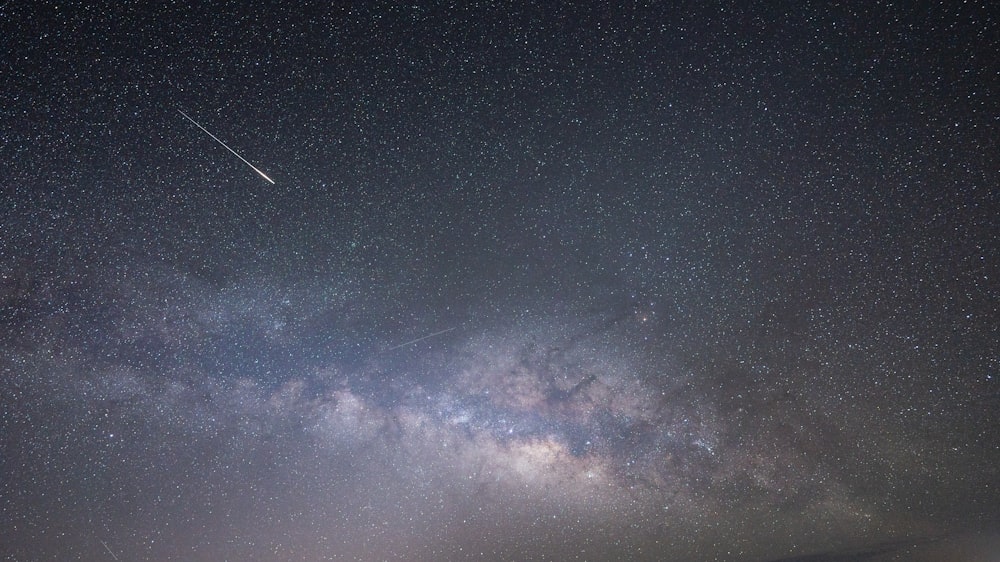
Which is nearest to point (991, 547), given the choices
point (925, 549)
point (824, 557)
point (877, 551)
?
point (925, 549)

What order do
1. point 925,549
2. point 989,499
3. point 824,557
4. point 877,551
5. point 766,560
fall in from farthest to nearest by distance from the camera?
1. point 824,557
2. point 766,560
3. point 877,551
4. point 925,549
5. point 989,499

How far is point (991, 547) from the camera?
48719 millimetres

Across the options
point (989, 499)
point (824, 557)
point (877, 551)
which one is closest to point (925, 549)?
point (877, 551)

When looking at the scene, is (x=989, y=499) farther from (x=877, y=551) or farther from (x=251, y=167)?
(x=877, y=551)

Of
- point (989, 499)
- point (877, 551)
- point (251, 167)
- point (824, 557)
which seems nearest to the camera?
point (251, 167)

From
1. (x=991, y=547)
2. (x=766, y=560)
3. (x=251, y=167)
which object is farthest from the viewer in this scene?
(x=766, y=560)

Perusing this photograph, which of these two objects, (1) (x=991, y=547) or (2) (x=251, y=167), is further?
(1) (x=991, y=547)

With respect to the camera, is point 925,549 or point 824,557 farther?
point 824,557

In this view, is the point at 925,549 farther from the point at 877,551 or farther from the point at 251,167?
the point at 251,167

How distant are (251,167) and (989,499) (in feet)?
99.2

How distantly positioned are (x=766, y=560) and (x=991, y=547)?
4823 centimetres

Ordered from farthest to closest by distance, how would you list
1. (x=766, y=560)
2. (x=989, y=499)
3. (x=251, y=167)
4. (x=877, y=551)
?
1. (x=766, y=560)
2. (x=877, y=551)
3. (x=989, y=499)
4. (x=251, y=167)

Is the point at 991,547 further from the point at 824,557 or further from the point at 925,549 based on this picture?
the point at 824,557

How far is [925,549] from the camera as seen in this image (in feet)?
224
